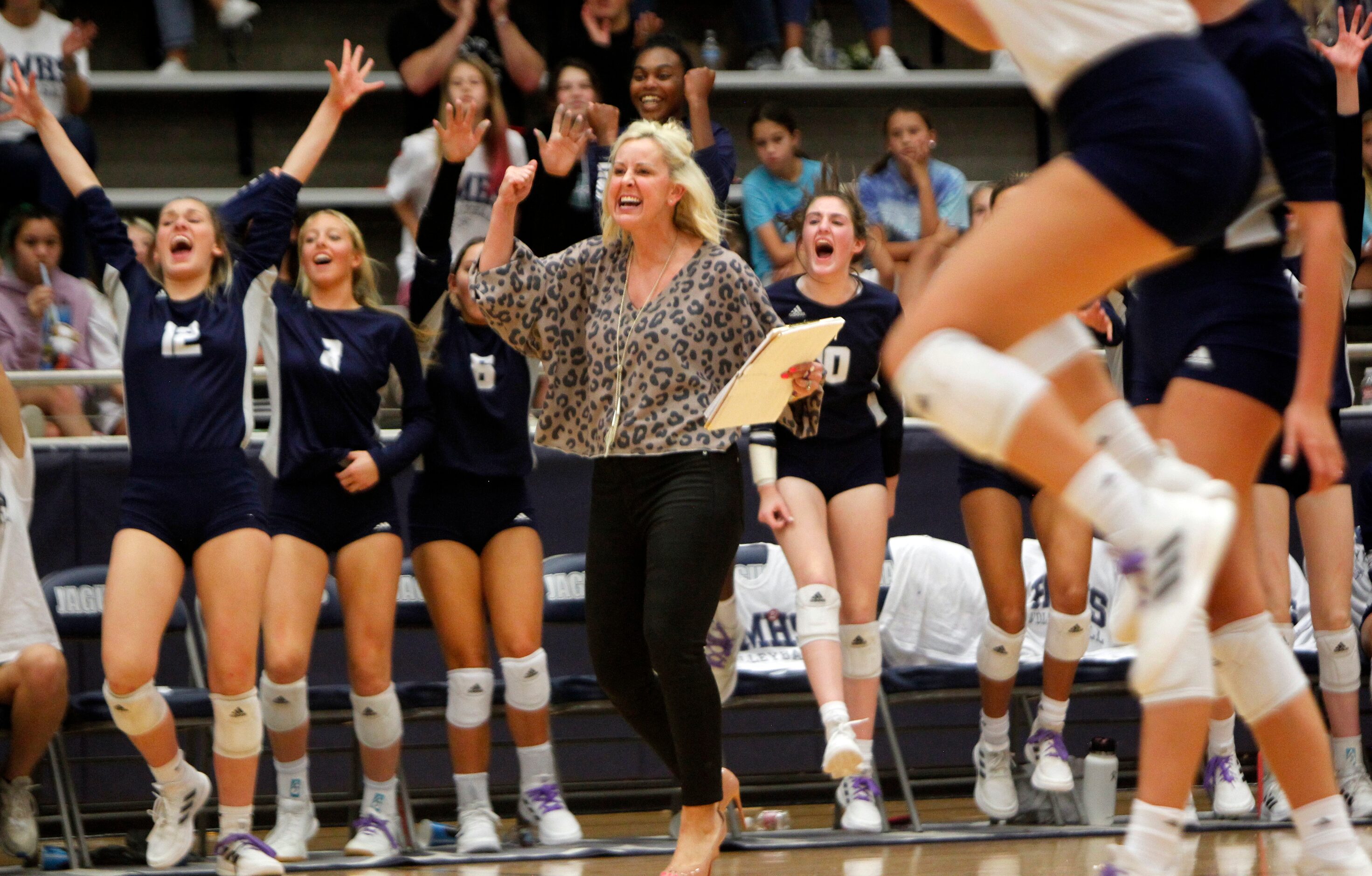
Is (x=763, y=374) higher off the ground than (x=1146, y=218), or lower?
lower

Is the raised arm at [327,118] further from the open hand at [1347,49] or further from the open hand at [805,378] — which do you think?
the open hand at [1347,49]

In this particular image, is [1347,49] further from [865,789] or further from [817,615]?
[865,789]

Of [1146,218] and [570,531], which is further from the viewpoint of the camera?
[570,531]

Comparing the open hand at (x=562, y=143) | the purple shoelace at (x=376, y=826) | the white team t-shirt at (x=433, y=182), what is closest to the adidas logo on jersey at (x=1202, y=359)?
the open hand at (x=562, y=143)

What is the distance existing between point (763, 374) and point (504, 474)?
5.74 feet

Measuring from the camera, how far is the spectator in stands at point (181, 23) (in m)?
8.23

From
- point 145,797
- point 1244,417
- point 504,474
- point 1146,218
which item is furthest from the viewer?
point 145,797

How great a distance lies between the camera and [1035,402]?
2.28m

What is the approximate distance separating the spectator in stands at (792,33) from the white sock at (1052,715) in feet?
14.3

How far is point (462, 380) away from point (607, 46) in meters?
2.76

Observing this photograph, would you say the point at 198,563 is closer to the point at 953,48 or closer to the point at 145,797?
the point at 145,797

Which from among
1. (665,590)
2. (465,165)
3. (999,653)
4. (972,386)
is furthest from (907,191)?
(972,386)

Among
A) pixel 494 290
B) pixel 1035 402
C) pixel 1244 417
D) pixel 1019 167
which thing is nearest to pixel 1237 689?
pixel 1244 417

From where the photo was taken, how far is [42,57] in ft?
24.0
